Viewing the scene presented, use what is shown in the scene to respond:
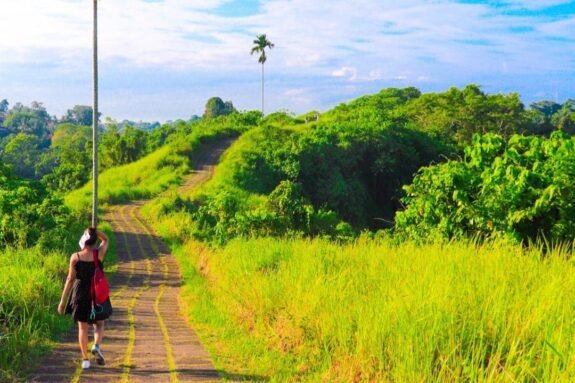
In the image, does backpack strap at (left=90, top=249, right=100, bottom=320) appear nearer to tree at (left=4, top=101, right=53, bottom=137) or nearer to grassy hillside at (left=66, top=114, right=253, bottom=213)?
grassy hillside at (left=66, top=114, right=253, bottom=213)

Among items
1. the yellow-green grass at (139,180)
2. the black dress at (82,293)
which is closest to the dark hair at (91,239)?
the black dress at (82,293)

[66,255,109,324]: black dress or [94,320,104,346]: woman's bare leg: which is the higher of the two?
[66,255,109,324]: black dress

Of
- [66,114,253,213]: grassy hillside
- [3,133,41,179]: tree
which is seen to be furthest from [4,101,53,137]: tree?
[66,114,253,213]: grassy hillside

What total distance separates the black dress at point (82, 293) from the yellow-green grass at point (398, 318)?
1768 mm

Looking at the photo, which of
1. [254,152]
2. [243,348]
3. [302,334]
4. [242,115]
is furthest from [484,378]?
[242,115]

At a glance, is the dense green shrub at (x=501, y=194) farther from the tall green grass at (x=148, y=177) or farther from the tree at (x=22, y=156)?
the tree at (x=22, y=156)

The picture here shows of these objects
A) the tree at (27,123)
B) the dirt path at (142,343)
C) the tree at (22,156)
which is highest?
the tree at (27,123)

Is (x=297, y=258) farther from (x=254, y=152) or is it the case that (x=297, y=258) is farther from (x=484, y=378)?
(x=254, y=152)

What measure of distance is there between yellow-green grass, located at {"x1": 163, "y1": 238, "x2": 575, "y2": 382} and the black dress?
177cm

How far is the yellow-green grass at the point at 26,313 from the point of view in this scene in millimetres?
5629

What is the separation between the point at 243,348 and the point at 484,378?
3.56m

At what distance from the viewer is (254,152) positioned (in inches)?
1326

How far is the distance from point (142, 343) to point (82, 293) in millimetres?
1441

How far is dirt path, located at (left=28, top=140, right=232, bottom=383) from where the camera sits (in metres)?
5.52
